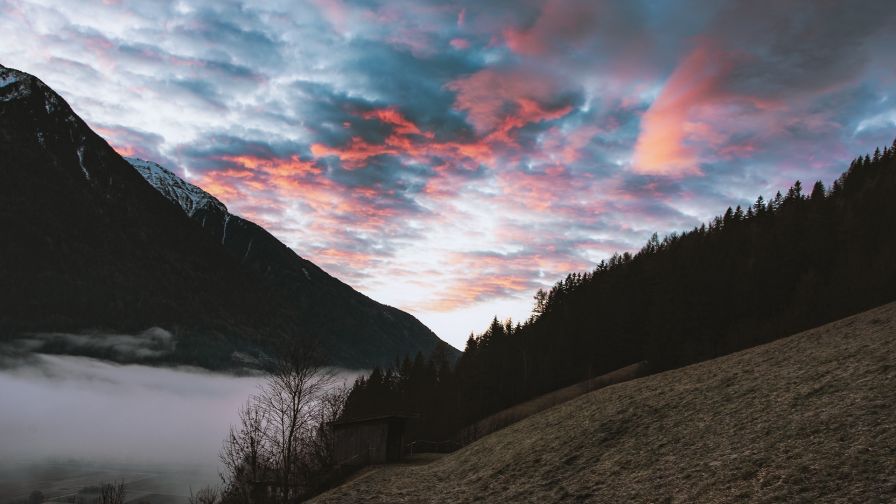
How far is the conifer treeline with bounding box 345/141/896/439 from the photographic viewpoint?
78.1 metres

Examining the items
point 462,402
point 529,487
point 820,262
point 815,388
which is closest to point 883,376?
point 815,388

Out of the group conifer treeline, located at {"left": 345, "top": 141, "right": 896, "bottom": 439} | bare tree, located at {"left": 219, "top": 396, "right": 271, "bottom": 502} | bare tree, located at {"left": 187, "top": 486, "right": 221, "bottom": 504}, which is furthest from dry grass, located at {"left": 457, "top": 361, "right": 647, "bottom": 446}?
bare tree, located at {"left": 219, "top": 396, "right": 271, "bottom": 502}

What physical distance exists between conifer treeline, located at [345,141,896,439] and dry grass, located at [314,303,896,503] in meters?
31.6

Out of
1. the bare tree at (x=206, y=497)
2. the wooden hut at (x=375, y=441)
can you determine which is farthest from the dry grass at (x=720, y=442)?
the bare tree at (x=206, y=497)

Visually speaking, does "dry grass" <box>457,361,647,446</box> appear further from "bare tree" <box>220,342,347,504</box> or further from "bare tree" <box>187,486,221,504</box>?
"bare tree" <box>220,342,347,504</box>

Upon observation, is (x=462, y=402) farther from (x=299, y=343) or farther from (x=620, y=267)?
(x=299, y=343)

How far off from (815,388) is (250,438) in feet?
139

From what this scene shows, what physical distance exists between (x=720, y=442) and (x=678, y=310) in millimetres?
70507

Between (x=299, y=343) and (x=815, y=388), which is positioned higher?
(x=299, y=343)

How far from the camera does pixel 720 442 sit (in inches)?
995

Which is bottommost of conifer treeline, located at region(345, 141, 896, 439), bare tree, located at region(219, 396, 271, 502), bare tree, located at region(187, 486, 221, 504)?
bare tree, located at region(187, 486, 221, 504)

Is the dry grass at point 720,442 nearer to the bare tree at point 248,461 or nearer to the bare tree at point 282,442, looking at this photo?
the bare tree at point 282,442

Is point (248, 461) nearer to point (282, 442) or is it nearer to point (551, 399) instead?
point (282, 442)

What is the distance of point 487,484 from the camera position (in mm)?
31062
